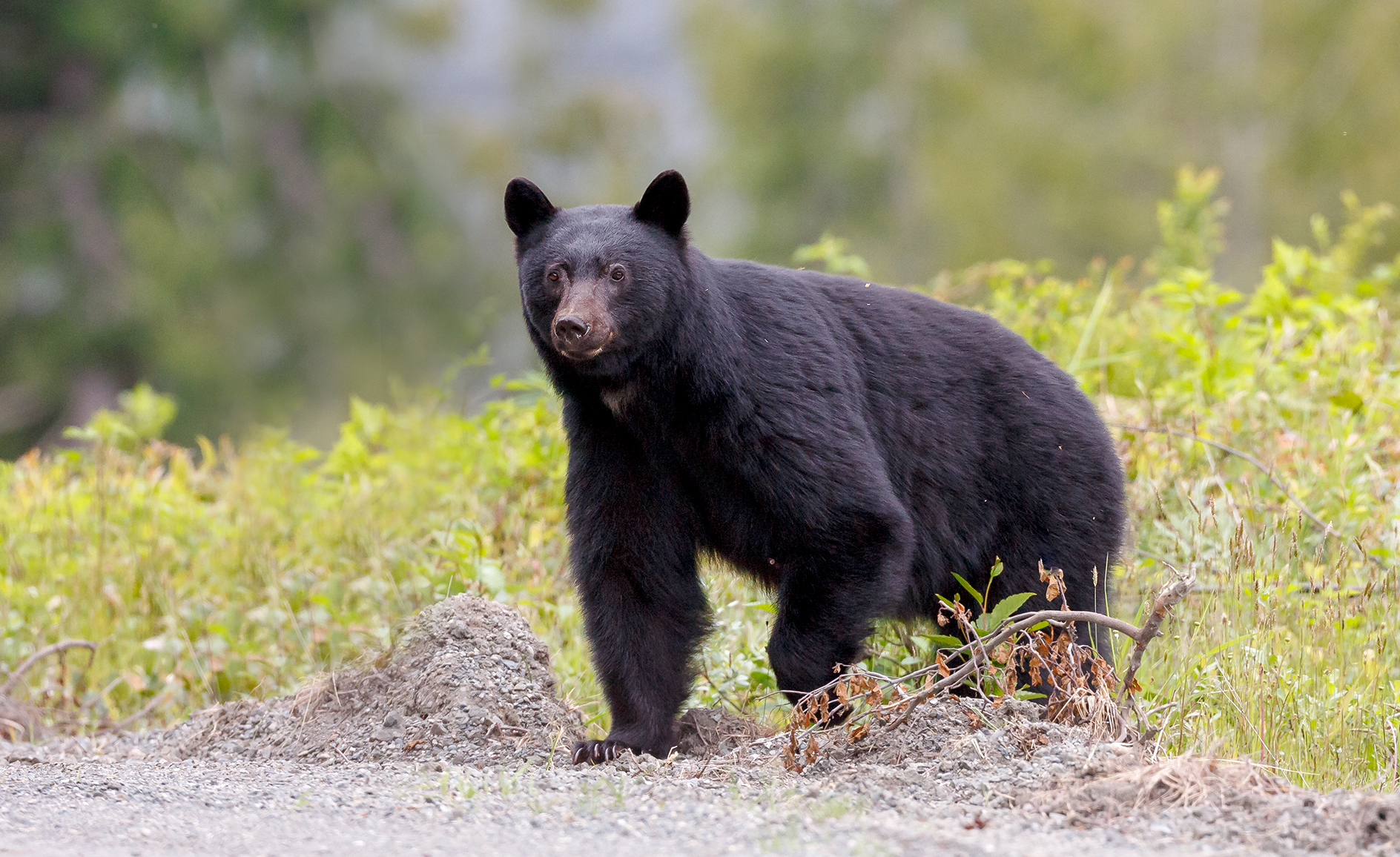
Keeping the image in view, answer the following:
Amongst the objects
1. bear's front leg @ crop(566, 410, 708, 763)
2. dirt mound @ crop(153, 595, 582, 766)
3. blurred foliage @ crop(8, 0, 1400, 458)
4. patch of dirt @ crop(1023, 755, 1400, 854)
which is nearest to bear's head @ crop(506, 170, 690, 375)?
bear's front leg @ crop(566, 410, 708, 763)

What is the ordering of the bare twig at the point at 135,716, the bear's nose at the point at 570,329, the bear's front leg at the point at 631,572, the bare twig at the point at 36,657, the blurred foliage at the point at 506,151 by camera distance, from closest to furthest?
the bear's nose at the point at 570,329, the bear's front leg at the point at 631,572, the bare twig at the point at 36,657, the bare twig at the point at 135,716, the blurred foliage at the point at 506,151

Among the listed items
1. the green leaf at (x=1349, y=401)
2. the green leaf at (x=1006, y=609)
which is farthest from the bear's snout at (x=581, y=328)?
the green leaf at (x=1349, y=401)

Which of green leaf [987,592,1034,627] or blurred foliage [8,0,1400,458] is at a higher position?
blurred foliage [8,0,1400,458]

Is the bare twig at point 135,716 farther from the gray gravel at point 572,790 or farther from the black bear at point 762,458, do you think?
the black bear at point 762,458

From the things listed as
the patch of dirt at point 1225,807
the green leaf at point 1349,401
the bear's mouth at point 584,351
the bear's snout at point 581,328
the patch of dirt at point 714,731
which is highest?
the bear's snout at point 581,328

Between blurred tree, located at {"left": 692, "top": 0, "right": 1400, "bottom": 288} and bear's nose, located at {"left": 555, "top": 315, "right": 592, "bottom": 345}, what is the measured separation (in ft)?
55.0

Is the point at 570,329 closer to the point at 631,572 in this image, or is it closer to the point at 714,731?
the point at 631,572

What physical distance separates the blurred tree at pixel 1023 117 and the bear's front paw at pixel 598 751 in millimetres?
16827

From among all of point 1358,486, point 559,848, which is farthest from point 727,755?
point 1358,486

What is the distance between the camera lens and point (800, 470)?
4.10 meters

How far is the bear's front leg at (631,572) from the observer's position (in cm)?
426

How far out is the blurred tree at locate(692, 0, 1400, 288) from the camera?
21.0 meters

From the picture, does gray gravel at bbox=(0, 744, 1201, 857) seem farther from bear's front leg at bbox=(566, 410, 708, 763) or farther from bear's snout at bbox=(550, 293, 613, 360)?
bear's snout at bbox=(550, 293, 613, 360)

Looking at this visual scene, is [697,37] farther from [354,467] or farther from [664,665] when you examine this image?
[664,665]
